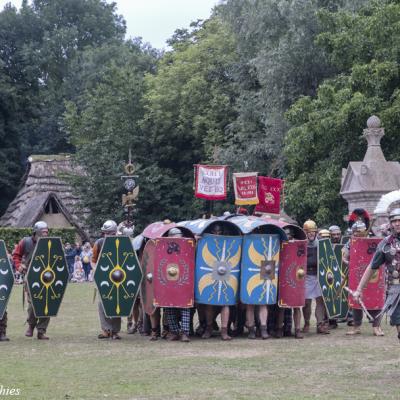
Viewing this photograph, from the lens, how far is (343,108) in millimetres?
27125

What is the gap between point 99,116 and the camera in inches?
1788

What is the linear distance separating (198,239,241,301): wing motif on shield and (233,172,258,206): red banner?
5.58ft

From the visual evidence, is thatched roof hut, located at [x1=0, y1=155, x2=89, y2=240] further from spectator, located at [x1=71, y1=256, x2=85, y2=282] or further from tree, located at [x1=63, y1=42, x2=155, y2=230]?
spectator, located at [x1=71, y1=256, x2=85, y2=282]

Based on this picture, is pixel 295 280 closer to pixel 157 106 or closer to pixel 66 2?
pixel 157 106

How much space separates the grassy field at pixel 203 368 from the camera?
9234 millimetres

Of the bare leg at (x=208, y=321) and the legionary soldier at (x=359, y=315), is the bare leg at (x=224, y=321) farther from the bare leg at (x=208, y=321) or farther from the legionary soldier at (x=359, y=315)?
the legionary soldier at (x=359, y=315)

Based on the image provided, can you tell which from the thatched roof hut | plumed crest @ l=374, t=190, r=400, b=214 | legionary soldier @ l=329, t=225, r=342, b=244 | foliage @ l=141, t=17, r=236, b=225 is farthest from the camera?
the thatched roof hut

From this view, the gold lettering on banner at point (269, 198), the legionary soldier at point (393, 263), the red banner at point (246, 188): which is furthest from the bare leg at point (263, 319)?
the legionary soldier at point (393, 263)

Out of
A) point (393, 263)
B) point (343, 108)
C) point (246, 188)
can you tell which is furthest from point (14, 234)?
point (393, 263)

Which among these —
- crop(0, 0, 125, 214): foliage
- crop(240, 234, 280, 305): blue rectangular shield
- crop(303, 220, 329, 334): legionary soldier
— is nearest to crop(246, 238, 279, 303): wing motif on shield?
crop(240, 234, 280, 305): blue rectangular shield

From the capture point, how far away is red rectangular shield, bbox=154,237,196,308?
13.8 meters

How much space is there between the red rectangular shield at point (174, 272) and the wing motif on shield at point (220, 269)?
0.18 metres

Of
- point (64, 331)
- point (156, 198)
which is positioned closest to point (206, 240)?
point (64, 331)

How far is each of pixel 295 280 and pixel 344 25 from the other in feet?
53.1
